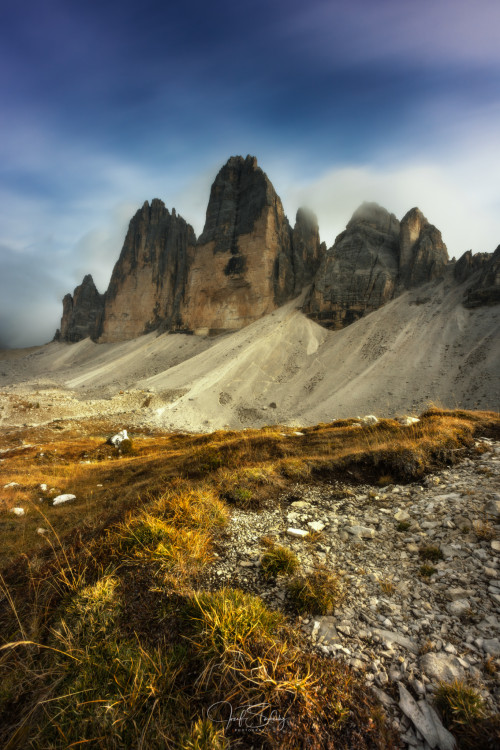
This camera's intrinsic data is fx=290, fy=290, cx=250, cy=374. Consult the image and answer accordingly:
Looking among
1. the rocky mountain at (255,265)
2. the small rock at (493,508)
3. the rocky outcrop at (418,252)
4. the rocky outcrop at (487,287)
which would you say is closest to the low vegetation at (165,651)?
the small rock at (493,508)

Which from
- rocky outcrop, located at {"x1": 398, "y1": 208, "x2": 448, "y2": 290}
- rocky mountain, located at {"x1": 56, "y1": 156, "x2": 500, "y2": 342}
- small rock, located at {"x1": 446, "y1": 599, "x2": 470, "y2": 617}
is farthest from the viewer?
rocky mountain, located at {"x1": 56, "y1": 156, "x2": 500, "y2": 342}

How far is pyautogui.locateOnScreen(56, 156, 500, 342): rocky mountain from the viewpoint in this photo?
52.0m

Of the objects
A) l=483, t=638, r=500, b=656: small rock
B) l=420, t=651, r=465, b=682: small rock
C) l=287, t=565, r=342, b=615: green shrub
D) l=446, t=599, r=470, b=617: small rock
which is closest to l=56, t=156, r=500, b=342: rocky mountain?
l=446, t=599, r=470, b=617: small rock

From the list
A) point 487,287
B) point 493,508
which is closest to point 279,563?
point 493,508

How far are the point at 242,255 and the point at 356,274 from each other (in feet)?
84.4

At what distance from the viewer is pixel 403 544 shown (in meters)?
4.45

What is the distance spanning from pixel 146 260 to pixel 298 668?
101797 mm

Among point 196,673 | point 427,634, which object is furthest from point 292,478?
point 196,673

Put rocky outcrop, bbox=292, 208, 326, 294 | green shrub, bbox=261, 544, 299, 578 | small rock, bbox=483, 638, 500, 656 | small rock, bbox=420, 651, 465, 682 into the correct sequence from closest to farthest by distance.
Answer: small rock, bbox=420, 651, 465, 682 < small rock, bbox=483, 638, 500, 656 < green shrub, bbox=261, 544, 299, 578 < rocky outcrop, bbox=292, 208, 326, 294

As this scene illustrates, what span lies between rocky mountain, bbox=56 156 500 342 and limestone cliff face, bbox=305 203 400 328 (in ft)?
0.61

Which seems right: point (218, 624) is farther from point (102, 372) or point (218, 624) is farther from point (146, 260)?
point (146, 260)

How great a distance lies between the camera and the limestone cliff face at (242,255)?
6391 centimetres

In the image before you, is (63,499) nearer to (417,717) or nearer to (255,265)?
(417,717)
